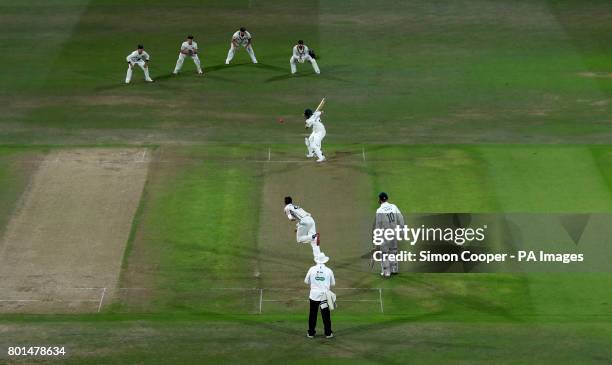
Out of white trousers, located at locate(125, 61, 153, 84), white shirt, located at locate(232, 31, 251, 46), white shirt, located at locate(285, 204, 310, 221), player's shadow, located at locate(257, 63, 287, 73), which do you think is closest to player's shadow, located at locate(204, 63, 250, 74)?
player's shadow, located at locate(257, 63, 287, 73)

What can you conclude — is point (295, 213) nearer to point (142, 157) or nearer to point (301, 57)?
point (142, 157)

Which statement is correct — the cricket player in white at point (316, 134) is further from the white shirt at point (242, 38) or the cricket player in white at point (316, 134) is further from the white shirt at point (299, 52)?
the white shirt at point (242, 38)

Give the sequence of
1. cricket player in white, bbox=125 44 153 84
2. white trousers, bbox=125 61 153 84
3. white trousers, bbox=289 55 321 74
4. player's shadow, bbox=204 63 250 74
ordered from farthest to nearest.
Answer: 1. player's shadow, bbox=204 63 250 74
2. white trousers, bbox=289 55 321 74
3. white trousers, bbox=125 61 153 84
4. cricket player in white, bbox=125 44 153 84

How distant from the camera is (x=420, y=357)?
3219 cm

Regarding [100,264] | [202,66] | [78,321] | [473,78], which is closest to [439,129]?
[473,78]

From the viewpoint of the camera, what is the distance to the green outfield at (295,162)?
3400 centimetres

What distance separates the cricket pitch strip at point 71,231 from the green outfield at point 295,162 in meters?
0.13

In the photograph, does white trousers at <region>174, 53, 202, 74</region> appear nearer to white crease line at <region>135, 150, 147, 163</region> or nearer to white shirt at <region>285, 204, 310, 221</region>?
white crease line at <region>135, 150, 147, 163</region>

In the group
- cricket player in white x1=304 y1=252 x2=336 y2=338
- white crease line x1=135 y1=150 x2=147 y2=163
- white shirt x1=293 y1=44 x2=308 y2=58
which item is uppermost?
white shirt x1=293 y1=44 x2=308 y2=58

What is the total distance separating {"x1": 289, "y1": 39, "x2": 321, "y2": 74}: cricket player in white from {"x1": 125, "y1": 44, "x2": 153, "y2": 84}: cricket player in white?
675 centimetres

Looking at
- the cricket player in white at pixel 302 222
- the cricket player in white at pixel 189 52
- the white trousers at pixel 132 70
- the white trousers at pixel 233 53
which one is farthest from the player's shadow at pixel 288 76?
the cricket player in white at pixel 302 222

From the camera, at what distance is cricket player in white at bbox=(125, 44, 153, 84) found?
55750mm

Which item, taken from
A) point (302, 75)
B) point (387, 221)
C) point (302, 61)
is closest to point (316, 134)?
point (387, 221)

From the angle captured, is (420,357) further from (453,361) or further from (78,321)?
(78,321)
